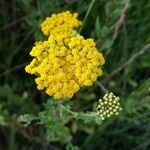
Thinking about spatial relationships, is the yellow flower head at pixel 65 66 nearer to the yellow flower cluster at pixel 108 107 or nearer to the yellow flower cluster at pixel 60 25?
the yellow flower cluster at pixel 108 107

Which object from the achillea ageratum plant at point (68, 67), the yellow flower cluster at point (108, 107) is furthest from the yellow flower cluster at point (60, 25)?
the yellow flower cluster at point (108, 107)

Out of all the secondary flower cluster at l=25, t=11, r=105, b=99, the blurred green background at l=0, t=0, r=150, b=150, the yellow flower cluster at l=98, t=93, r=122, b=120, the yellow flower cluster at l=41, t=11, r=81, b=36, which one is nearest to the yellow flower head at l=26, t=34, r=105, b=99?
the secondary flower cluster at l=25, t=11, r=105, b=99

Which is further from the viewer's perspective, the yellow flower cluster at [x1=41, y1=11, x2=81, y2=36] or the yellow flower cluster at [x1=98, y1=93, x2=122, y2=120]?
the yellow flower cluster at [x1=41, y1=11, x2=81, y2=36]

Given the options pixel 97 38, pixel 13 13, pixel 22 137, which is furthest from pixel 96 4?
pixel 22 137

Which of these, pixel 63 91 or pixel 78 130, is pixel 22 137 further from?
pixel 63 91

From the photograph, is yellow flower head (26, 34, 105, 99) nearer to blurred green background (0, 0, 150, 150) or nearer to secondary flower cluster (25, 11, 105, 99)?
secondary flower cluster (25, 11, 105, 99)

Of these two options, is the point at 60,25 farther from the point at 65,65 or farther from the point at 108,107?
the point at 108,107
